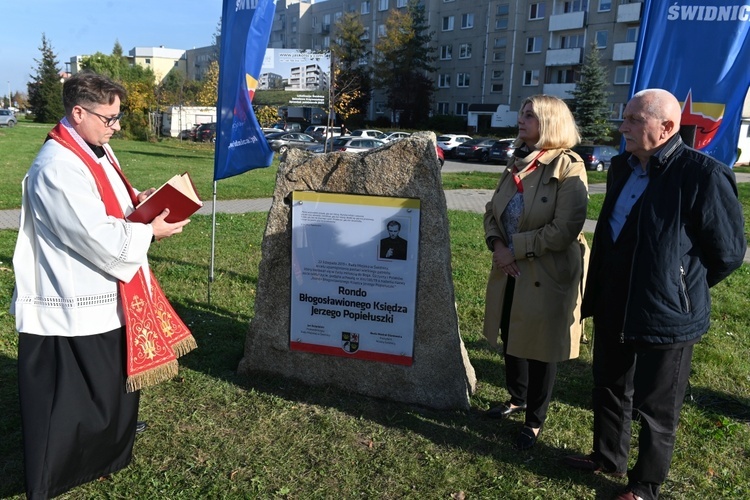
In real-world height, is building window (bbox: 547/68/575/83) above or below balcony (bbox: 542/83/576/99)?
above

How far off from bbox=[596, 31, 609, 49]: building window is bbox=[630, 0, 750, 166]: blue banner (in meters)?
43.8

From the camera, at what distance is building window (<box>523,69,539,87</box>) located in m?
47.8

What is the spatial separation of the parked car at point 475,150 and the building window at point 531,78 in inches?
715

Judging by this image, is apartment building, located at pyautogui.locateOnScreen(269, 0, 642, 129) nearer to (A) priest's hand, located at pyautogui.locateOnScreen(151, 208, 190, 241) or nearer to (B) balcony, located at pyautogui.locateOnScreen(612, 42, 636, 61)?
(B) balcony, located at pyautogui.locateOnScreen(612, 42, 636, 61)

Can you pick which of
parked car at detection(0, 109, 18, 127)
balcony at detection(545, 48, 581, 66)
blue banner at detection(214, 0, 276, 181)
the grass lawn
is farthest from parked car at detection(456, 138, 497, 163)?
parked car at detection(0, 109, 18, 127)

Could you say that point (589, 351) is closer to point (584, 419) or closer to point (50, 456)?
point (584, 419)

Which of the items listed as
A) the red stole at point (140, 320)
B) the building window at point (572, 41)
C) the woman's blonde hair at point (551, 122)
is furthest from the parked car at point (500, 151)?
the red stole at point (140, 320)

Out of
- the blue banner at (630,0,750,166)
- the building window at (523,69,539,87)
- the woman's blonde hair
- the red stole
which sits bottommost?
the red stole

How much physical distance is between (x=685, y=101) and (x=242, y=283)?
4.59 meters

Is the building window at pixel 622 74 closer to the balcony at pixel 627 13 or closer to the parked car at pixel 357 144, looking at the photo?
the balcony at pixel 627 13

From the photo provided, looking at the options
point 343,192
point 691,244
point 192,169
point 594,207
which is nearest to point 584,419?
point 691,244

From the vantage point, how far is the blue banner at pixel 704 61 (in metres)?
3.91

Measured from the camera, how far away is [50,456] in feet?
9.34

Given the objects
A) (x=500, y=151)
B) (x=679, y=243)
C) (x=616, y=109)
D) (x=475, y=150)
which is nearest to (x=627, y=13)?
(x=616, y=109)
